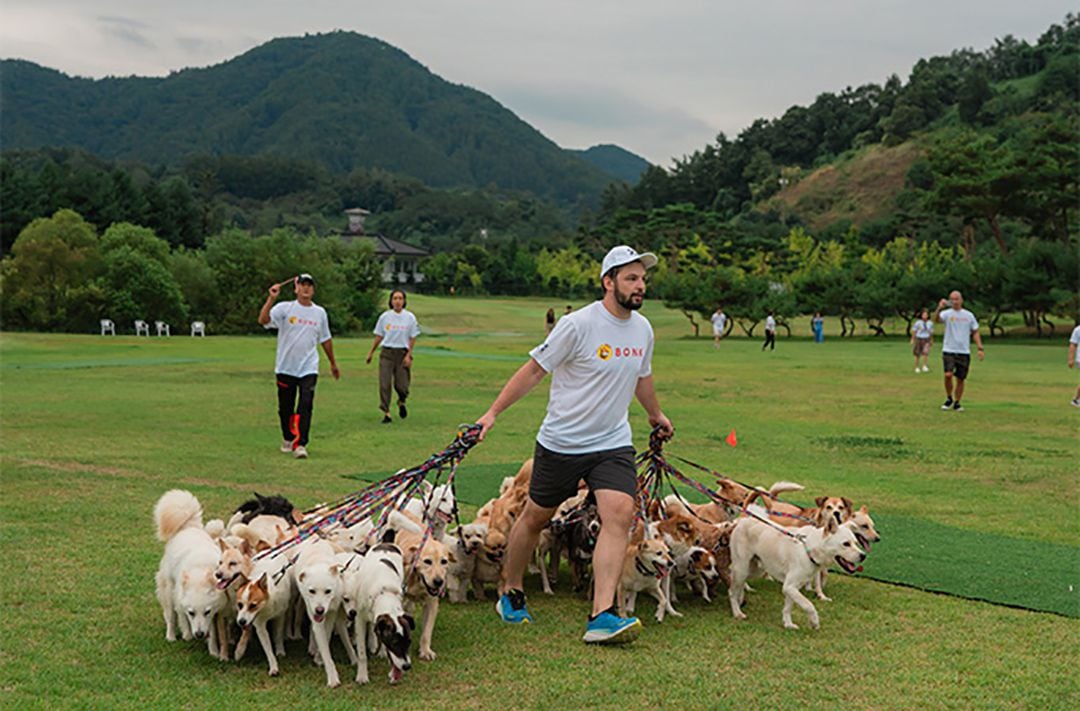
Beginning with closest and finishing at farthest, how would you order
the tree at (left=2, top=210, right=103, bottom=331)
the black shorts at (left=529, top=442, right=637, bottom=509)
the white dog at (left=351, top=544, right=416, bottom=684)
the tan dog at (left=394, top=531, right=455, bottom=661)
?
the white dog at (left=351, top=544, right=416, bottom=684)
the tan dog at (left=394, top=531, right=455, bottom=661)
the black shorts at (left=529, top=442, right=637, bottom=509)
the tree at (left=2, top=210, right=103, bottom=331)

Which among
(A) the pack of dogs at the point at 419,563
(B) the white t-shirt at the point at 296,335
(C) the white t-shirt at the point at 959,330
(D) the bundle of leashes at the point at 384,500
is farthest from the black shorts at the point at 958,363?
(D) the bundle of leashes at the point at 384,500

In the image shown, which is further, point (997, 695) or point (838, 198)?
point (838, 198)

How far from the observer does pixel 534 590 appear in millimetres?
8406

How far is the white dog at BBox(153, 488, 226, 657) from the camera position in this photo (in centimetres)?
643

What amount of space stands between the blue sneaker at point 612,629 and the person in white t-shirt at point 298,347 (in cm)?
842

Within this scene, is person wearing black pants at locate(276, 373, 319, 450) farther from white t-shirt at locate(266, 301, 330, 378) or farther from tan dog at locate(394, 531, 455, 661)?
tan dog at locate(394, 531, 455, 661)

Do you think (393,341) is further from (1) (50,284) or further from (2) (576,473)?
(1) (50,284)

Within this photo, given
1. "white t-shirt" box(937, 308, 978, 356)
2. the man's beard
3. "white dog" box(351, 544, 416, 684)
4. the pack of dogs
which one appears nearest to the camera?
"white dog" box(351, 544, 416, 684)

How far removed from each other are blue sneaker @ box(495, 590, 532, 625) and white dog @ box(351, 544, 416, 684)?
1.12 metres

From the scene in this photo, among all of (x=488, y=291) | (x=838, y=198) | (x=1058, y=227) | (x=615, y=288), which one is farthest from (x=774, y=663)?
(x=838, y=198)

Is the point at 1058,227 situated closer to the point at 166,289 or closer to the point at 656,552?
the point at 166,289

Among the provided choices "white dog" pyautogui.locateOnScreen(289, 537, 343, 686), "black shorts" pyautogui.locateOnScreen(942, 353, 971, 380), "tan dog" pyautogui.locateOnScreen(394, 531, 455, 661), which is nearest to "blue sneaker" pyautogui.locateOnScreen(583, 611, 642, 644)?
"tan dog" pyautogui.locateOnScreen(394, 531, 455, 661)

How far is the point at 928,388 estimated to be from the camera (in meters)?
27.9

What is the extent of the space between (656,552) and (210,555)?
3.07 metres
